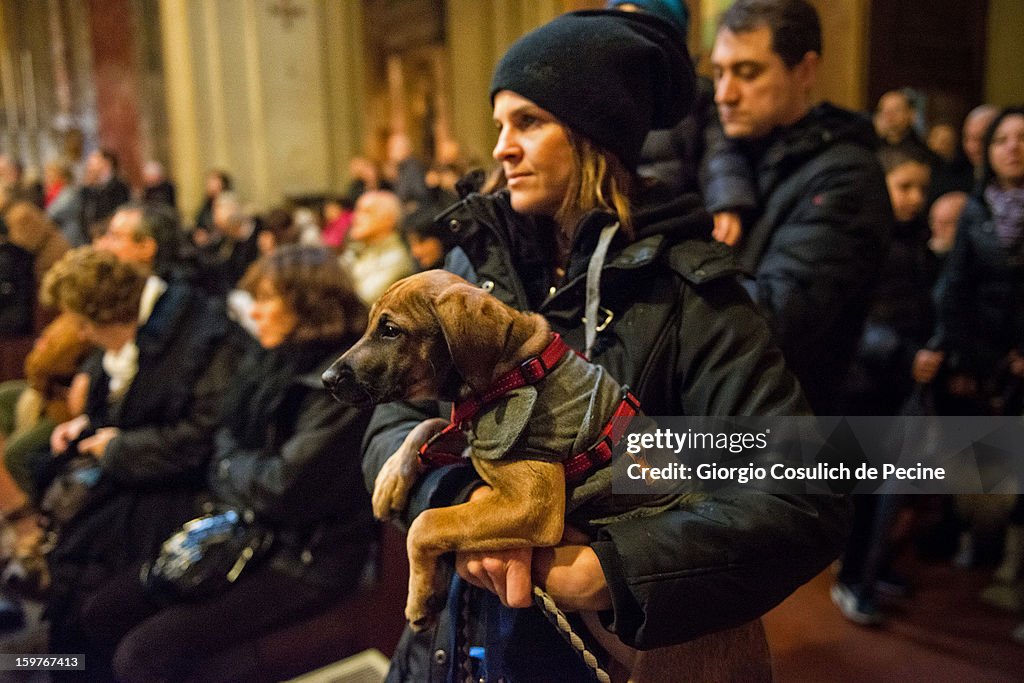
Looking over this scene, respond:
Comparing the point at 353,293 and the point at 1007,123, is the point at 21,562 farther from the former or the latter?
the point at 1007,123

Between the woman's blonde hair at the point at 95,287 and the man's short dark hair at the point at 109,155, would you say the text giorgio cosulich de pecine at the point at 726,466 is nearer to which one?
the woman's blonde hair at the point at 95,287

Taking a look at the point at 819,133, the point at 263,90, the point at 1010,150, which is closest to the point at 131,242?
the point at 263,90

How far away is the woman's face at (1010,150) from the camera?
3.00 metres

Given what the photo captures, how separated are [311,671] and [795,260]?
5.62ft

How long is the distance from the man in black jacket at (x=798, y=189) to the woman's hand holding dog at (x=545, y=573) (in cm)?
110

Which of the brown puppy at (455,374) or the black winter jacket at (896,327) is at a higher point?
→ the brown puppy at (455,374)

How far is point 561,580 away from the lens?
3.72ft

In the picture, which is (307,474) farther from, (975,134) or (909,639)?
(975,134)

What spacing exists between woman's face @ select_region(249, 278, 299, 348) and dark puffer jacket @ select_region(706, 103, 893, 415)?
1337 millimetres

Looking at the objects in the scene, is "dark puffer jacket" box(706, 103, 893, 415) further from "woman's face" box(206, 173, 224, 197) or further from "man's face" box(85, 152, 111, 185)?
"man's face" box(85, 152, 111, 185)

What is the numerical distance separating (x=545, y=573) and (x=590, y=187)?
1.93 feet

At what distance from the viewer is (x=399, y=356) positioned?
105cm

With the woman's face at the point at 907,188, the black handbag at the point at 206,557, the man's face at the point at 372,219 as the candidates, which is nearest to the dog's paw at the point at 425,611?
the black handbag at the point at 206,557

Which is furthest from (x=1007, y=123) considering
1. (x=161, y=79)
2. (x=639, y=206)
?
(x=161, y=79)
